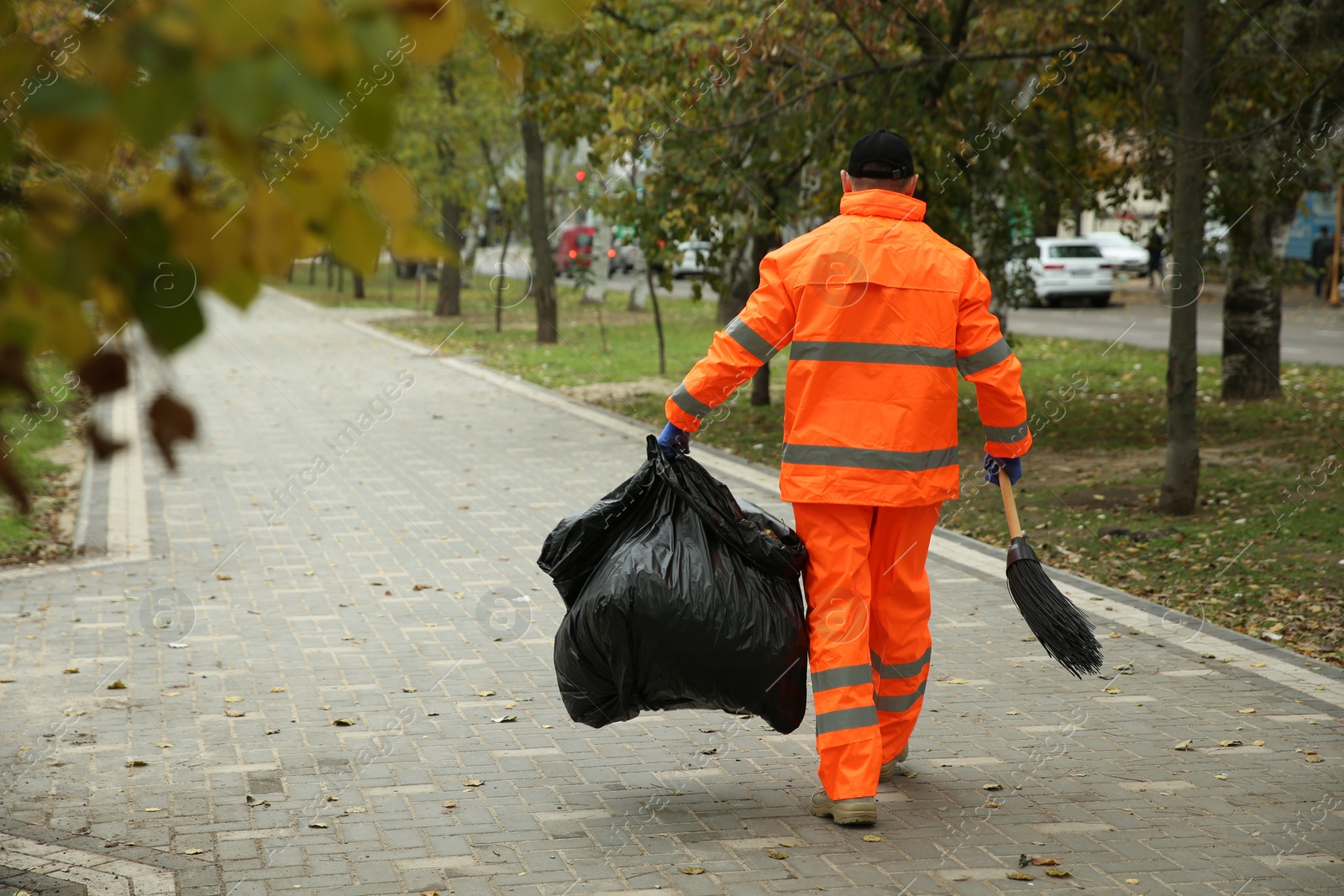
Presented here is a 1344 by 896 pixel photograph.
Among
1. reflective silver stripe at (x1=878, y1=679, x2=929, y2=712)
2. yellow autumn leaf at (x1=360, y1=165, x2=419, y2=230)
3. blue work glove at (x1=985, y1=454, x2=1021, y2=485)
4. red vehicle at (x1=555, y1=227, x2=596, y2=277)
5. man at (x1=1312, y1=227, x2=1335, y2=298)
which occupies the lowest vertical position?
reflective silver stripe at (x1=878, y1=679, x2=929, y2=712)

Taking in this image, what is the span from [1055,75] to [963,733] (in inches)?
248

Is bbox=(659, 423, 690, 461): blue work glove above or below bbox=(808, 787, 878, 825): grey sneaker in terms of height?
above

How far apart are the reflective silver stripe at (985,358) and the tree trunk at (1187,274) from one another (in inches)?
181

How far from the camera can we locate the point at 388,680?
5535 mm

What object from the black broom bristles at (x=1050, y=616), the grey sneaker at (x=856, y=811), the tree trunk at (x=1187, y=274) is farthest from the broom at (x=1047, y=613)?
the tree trunk at (x=1187, y=274)

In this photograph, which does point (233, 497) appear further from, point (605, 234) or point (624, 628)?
point (605, 234)

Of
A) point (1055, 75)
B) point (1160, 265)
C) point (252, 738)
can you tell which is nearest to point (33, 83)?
point (252, 738)

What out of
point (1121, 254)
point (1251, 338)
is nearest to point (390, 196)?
point (1251, 338)

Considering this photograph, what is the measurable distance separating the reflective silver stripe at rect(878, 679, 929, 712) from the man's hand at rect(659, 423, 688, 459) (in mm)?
1009

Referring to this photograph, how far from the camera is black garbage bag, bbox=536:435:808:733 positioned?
4.01 meters

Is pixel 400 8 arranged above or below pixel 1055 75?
below

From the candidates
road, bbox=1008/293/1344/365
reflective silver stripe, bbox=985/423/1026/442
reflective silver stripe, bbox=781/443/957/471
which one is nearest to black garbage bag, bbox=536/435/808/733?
reflective silver stripe, bbox=781/443/957/471

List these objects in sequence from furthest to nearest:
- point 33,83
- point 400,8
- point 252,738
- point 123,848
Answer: point 252,738
point 123,848
point 33,83
point 400,8

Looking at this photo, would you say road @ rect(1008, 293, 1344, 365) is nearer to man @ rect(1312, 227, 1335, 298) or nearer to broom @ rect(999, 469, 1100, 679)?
man @ rect(1312, 227, 1335, 298)
